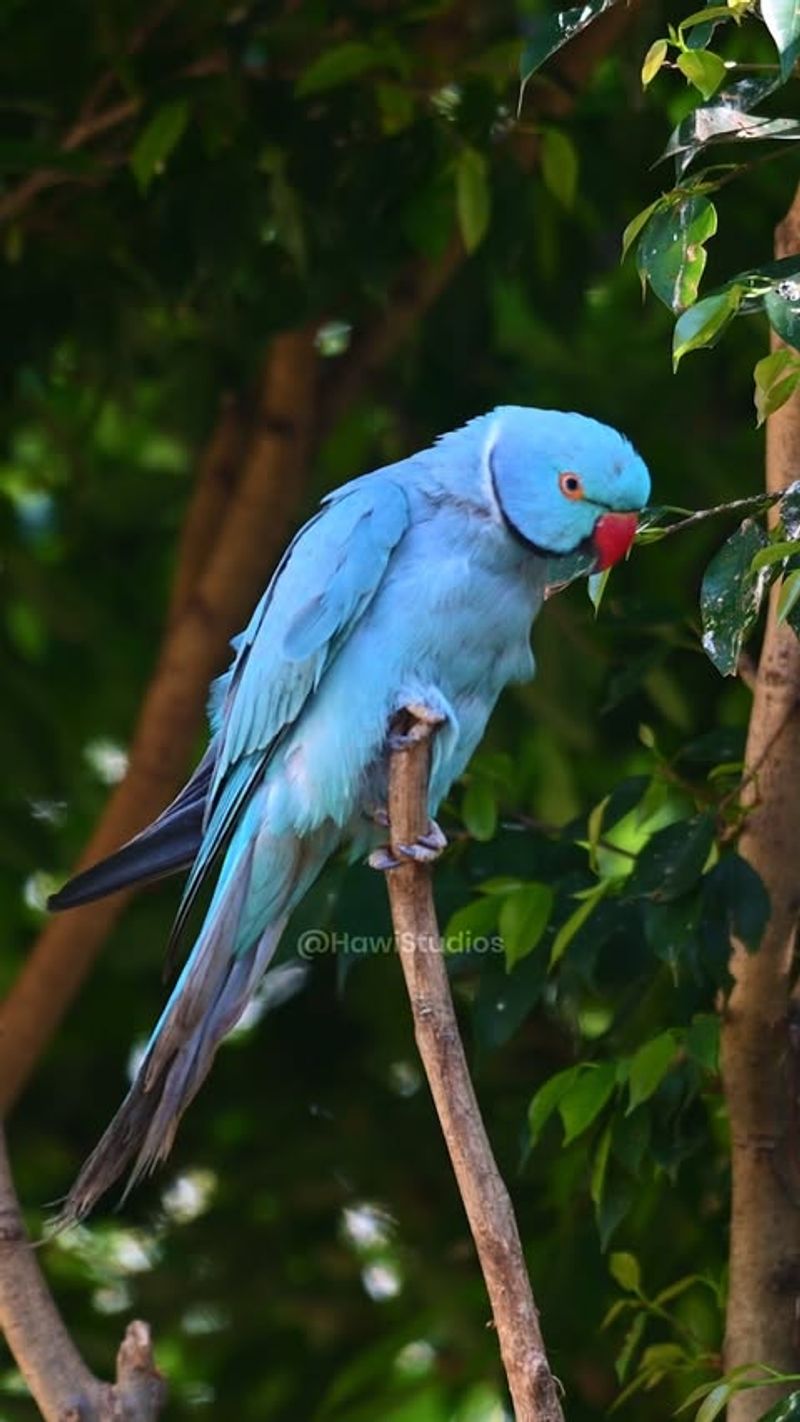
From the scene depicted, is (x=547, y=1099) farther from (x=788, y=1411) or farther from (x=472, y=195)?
(x=472, y=195)

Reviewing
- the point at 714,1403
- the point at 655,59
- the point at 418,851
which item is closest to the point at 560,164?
the point at 655,59

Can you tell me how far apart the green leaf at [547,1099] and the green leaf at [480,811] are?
16.0 inches

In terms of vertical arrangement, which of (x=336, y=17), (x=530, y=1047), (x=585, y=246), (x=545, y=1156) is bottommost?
(x=530, y=1047)

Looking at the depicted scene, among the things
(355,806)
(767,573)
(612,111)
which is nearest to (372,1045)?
(355,806)

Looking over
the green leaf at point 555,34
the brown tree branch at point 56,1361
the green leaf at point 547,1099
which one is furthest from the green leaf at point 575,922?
the green leaf at point 555,34

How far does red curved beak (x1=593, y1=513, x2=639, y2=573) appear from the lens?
2.85 m

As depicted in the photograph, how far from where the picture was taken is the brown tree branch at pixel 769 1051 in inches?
111

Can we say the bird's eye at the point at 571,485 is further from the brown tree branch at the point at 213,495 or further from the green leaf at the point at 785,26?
the brown tree branch at the point at 213,495

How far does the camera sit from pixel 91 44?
151 inches

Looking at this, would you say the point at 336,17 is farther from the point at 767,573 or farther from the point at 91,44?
the point at 767,573

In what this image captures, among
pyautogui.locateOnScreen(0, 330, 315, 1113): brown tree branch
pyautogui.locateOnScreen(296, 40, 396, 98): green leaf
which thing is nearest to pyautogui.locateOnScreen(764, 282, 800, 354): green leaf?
pyautogui.locateOnScreen(296, 40, 396, 98): green leaf

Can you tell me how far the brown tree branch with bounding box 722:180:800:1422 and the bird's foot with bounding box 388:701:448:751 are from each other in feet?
1.40

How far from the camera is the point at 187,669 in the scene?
4.23m

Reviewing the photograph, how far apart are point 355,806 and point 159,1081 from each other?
1.59 ft
